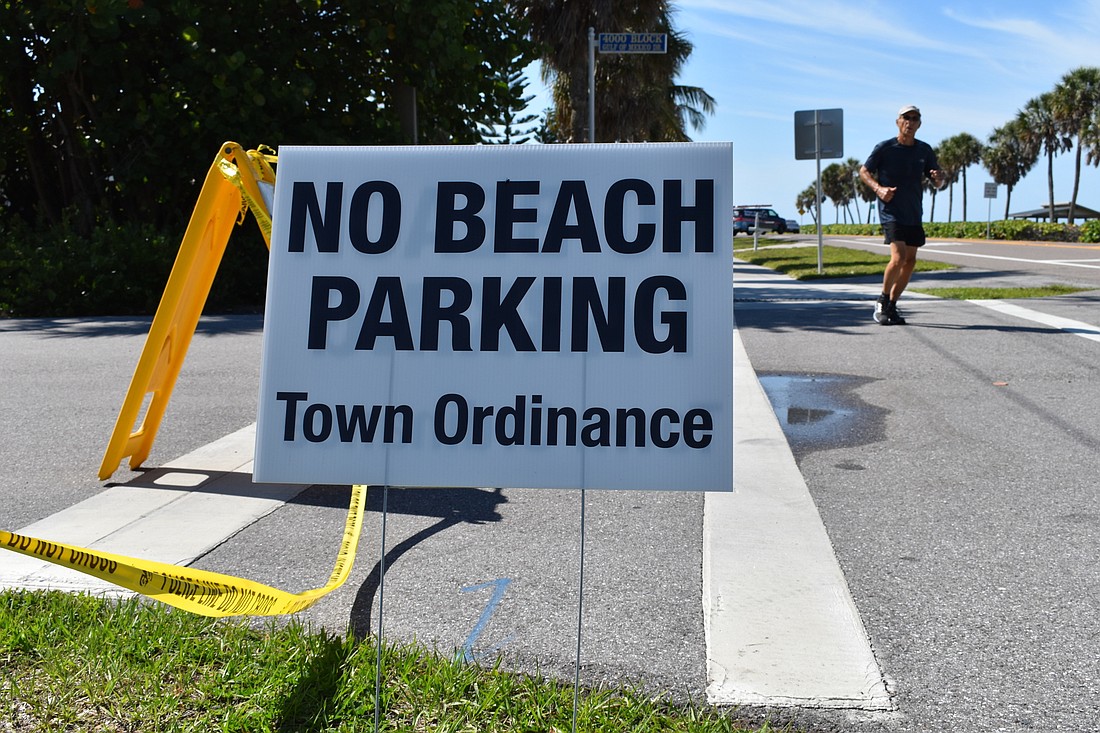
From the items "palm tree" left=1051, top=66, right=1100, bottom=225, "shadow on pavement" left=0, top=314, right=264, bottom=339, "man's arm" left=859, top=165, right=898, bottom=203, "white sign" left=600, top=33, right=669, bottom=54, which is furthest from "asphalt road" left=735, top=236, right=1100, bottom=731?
"palm tree" left=1051, top=66, right=1100, bottom=225

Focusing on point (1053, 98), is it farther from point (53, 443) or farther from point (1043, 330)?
point (53, 443)

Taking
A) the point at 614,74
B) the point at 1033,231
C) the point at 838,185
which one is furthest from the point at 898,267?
the point at 838,185

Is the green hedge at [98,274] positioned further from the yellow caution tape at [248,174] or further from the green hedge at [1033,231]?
the green hedge at [1033,231]

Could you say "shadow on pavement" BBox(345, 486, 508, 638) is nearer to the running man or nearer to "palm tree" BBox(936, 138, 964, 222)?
the running man

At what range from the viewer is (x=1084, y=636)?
2.87 meters

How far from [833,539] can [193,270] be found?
298 cm

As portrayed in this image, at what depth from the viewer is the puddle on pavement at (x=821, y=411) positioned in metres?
5.54

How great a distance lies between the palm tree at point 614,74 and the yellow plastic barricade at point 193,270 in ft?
49.1

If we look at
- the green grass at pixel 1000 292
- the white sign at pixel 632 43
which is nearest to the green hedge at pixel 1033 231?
the white sign at pixel 632 43

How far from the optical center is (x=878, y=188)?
947 cm

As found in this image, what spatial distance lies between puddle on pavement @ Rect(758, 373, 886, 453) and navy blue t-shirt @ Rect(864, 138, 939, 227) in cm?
268

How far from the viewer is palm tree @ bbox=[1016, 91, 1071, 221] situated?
9106cm

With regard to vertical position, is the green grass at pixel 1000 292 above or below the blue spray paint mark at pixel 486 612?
above

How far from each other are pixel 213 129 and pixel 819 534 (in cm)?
1267
